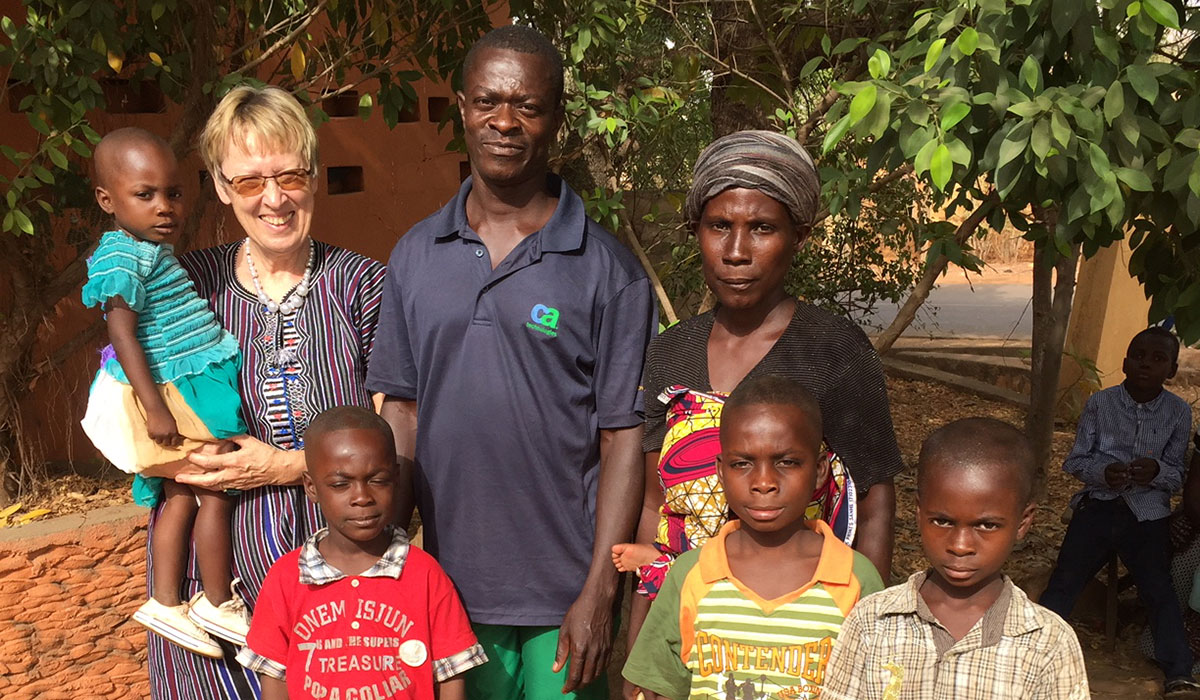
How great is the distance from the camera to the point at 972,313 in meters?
13.9

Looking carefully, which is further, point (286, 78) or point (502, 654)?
point (286, 78)

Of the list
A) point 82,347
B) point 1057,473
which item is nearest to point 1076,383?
point 1057,473

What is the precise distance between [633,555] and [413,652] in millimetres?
499

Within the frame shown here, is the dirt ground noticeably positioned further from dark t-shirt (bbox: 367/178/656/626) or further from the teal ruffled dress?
dark t-shirt (bbox: 367/178/656/626)

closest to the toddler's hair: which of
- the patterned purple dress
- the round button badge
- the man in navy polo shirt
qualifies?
the patterned purple dress

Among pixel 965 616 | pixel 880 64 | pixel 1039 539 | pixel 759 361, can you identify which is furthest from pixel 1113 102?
pixel 1039 539

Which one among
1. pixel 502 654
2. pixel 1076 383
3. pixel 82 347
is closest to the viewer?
pixel 502 654

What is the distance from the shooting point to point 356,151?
19.3 feet

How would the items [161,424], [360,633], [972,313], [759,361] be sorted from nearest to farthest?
[759,361], [360,633], [161,424], [972,313]

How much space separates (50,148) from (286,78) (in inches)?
72.0

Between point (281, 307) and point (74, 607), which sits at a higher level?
point (281, 307)

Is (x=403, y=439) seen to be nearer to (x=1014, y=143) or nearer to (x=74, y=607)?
(x=1014, y=143)

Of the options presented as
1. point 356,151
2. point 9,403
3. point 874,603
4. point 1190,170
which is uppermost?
point 356,151

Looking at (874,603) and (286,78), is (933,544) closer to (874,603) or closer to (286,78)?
(874,603)
